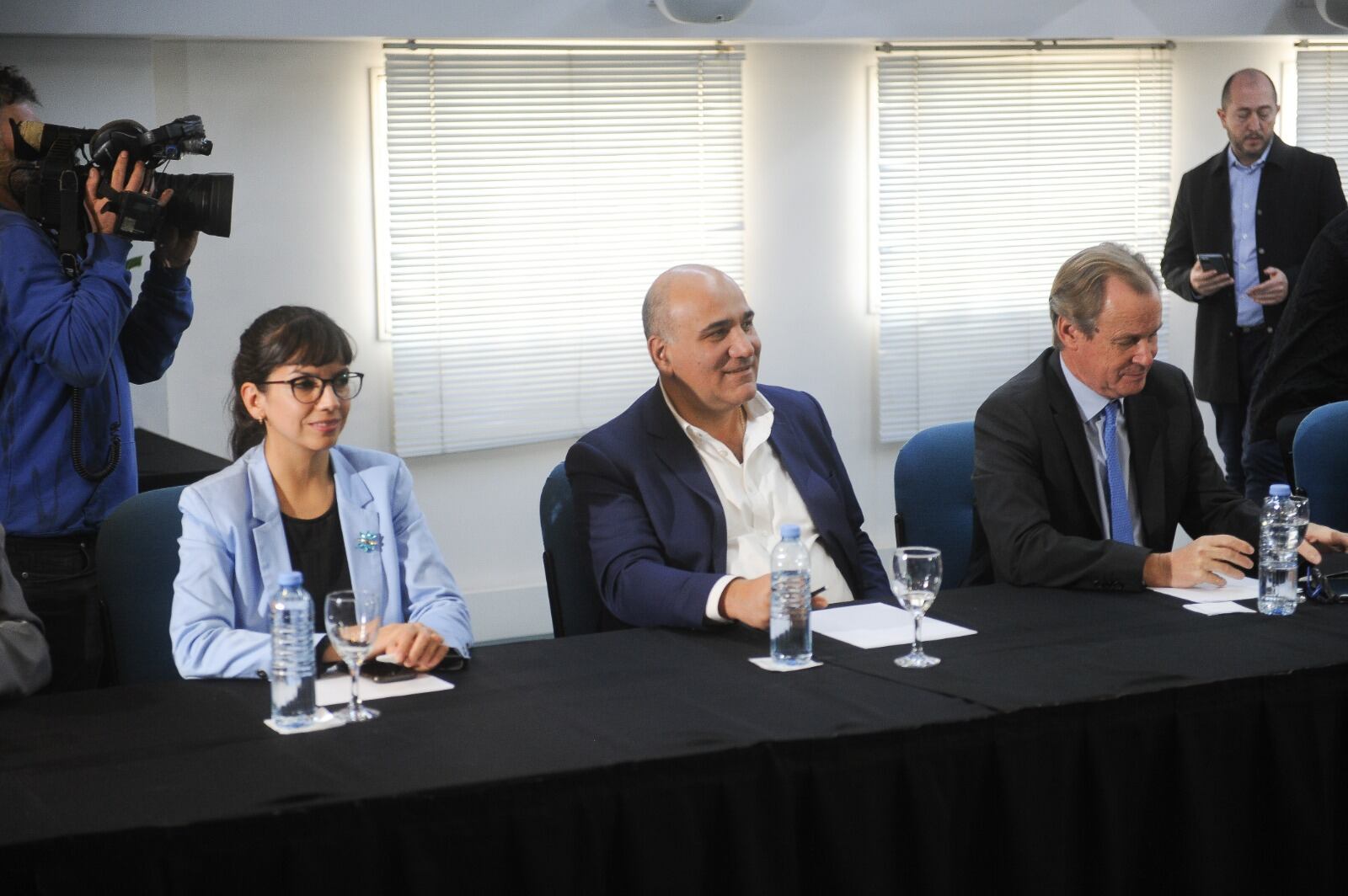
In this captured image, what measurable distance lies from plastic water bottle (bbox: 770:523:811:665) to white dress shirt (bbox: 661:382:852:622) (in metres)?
0.61

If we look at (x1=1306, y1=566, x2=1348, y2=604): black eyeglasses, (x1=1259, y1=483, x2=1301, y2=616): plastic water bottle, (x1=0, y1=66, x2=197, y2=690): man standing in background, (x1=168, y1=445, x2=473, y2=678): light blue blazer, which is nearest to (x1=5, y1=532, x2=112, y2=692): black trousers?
(x1=0, y1=66, x2=197, y2=690): man standing in background

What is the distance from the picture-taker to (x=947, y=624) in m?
2.65

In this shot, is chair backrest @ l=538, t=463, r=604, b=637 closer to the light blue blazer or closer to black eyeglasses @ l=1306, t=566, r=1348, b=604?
the light blue blazer

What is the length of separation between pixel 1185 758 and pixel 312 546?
1490mm

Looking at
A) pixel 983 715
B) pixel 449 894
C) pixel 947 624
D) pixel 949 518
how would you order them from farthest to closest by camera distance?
1. pixel 949 518
2. pixel 947 624
3. pixel 983 715
4. pixel 449 894

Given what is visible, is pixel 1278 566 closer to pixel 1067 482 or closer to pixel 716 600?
pixel 1067 482

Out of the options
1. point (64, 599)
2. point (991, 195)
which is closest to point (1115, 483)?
point (64, 599)

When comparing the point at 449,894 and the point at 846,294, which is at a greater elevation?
the point at 846,294

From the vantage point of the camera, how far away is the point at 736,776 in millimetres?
2008

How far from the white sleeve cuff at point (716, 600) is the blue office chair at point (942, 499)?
969 mm

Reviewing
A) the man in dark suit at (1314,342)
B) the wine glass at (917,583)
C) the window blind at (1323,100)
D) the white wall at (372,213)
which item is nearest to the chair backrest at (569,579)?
the wine glass at (917,583)

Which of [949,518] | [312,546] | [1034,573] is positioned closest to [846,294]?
[949,518]

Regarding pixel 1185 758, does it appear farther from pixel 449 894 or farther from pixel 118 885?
pixel 118 885

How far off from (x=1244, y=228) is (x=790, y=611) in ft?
13.1
